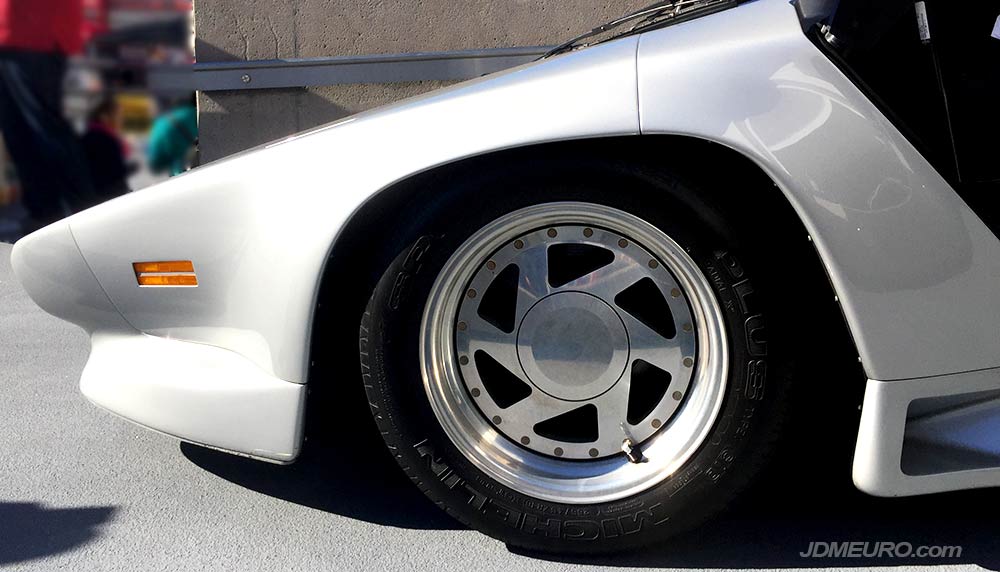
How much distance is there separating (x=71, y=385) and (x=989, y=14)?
274 cm

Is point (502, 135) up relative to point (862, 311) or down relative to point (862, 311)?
up

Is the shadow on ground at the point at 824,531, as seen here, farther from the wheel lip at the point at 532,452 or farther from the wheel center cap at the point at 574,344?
the wheel center cap at the point at 574,344

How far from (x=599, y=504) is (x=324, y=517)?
0.63 meters

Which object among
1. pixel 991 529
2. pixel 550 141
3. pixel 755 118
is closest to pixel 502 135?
pixel 550 141

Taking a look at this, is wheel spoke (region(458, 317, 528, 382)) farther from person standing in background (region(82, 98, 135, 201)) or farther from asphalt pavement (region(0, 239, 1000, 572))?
person standing in background (region(82, 98, 135, 201))

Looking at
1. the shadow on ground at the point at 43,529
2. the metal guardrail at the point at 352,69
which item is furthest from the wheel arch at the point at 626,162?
the metal guardrail at the point at 352,69

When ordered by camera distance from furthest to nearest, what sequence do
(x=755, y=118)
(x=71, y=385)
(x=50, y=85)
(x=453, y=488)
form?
(x=50, y=85) < (x=71, y=385) < (x=453, y=488) < (x=755, y=118)

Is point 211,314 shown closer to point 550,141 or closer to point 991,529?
point 550,141

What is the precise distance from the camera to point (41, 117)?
6.65 metres

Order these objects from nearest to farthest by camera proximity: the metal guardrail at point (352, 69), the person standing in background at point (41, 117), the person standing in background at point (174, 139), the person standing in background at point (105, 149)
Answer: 1. the metal guardrail at point (352, 69)
2. the person standing in background at point (174, 139)
3. the person standing in background at point (41, 117)
4. the person standing in background at point (105, 149)

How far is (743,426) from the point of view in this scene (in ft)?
6.25

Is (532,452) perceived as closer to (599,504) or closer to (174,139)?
(599,504)

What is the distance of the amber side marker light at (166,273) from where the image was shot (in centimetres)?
204

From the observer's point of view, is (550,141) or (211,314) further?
(211,314)
